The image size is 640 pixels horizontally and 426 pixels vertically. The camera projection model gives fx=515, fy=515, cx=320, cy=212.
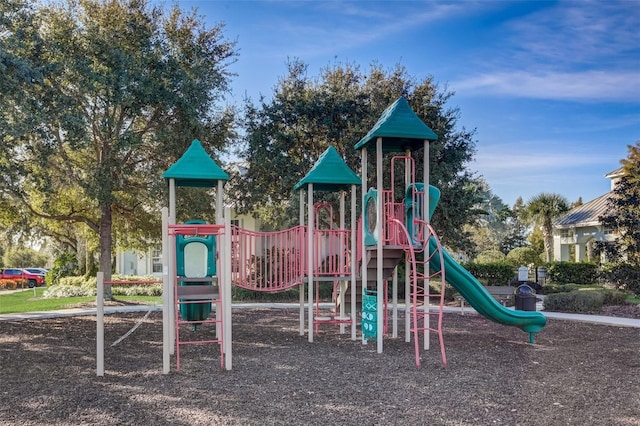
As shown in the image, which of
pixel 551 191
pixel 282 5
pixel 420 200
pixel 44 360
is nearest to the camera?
pixel 44 360

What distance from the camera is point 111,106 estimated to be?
1475 centimetres

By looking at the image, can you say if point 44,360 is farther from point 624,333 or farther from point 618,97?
point 618,97

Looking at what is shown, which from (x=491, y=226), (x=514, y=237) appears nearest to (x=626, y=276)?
(x=514, y=237)

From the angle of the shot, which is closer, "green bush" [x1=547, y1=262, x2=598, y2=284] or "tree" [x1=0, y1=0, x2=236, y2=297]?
"tree" [x1=0, y1=0, x2=236, y2=297]

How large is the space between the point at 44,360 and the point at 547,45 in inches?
474

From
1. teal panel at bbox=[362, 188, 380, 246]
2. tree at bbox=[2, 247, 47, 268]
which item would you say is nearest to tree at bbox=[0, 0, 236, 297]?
teal panel at bbox=[362, 188, 380, 246]

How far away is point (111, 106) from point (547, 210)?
23.8m

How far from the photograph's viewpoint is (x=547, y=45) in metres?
12.0

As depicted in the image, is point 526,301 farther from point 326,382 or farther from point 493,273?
point 493,273

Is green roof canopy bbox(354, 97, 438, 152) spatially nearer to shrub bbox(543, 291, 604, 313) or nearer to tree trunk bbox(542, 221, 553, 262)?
shrub bbox(543, 291, 604, 313)

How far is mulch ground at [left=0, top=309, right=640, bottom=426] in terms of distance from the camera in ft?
16.9

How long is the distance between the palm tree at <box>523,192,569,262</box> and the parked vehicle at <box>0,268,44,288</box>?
29515mm

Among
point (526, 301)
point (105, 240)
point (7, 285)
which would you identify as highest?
point (105, 240)

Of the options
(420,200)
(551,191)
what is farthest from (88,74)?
(551,191)
